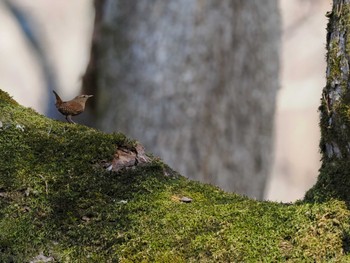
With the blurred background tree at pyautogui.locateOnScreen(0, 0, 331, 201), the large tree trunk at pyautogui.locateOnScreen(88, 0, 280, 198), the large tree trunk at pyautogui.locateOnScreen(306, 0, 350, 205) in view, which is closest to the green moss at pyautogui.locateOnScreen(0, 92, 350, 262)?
the large tree trunk at pyautogui.locateOnScreen(306, 0, 350, 205)

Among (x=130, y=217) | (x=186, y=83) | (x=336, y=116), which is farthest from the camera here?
(x=186, y=83)

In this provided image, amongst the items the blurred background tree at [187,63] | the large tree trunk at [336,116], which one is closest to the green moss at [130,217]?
the large tree trunk at [336,116]

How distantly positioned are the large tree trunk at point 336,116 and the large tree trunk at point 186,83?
1.96 meters

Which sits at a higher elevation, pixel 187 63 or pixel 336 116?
pixel 187 63

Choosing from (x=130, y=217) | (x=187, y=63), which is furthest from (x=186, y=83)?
(x=130, y=217)

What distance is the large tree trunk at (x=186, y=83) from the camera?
5312 mm

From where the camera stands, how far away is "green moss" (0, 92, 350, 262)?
9.75 ft

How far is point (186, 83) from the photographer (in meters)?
5.38

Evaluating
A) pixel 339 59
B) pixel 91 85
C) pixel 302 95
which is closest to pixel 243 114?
pixel 91 85

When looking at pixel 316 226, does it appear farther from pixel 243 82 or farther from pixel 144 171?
pixel 243 82

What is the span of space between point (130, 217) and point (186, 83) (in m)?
2.34

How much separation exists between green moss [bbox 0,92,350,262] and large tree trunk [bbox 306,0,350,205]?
0.36 ft

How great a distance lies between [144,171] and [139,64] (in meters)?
1.95

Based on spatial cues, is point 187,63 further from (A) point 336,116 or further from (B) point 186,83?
(A) point 336,116
